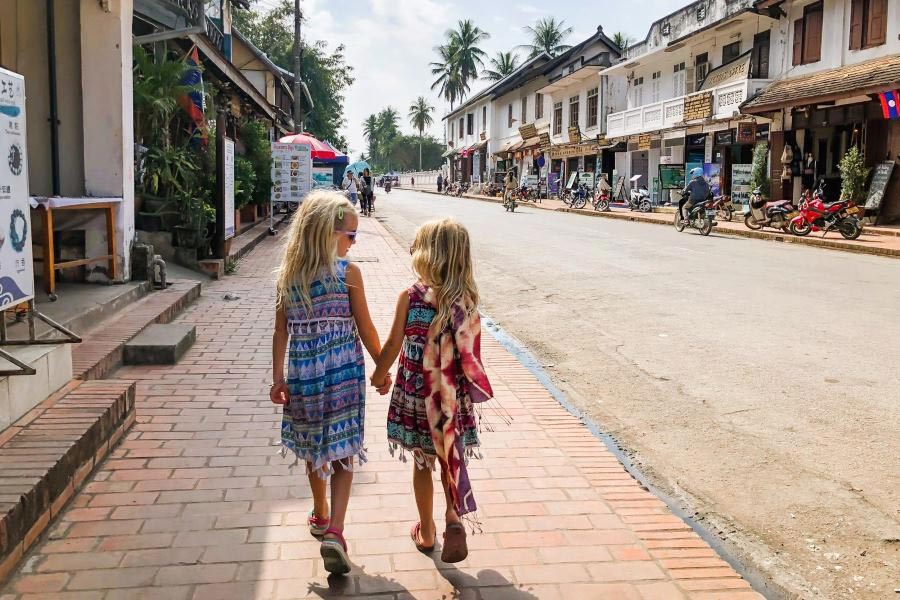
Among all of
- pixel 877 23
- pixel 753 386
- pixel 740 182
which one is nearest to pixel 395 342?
pixel 753 386

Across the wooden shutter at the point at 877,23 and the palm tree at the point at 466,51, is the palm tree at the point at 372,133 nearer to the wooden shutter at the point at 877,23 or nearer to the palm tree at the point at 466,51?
the palm tree at the point at 466,51

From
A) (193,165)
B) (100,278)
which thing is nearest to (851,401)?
(100,278)

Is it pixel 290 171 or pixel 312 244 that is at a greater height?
pixel 290 171

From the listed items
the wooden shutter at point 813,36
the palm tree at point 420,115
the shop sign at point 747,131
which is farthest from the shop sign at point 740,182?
the palm tree at point 420,115

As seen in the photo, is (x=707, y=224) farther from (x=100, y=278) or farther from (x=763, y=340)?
(x=100, y=278)

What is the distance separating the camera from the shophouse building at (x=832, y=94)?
18859 mm

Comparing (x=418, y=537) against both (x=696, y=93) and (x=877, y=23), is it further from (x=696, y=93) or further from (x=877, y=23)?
(x=696, y=93)

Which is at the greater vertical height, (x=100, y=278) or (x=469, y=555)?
(x=100, y=278)

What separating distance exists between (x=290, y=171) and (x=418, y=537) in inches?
639

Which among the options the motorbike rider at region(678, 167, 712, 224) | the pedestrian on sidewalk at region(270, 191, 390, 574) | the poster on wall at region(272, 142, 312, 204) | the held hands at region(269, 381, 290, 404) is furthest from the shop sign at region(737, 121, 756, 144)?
the held hands at region(269, 381, 290, 404)

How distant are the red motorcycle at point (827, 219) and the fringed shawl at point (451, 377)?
1589cm

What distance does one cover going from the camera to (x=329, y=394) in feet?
9.95

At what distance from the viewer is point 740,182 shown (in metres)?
24.5

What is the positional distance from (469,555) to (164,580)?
1.16 meters
